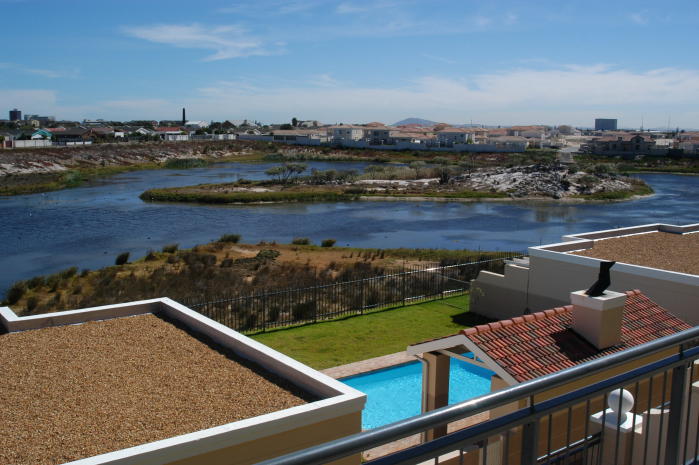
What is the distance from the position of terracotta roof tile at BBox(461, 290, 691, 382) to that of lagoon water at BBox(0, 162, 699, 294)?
24094 millimetres

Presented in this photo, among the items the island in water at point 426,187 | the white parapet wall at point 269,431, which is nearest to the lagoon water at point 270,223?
the island in water at point 426,187

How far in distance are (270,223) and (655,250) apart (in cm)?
3201

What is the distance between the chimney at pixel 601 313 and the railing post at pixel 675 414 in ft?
22.8

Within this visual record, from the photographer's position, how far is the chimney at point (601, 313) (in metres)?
9.95

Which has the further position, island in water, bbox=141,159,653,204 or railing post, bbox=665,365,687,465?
island in water, bbox=141,159,653,204

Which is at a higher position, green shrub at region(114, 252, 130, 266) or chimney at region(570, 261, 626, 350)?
chimney at region(570, 261, 626, 350)

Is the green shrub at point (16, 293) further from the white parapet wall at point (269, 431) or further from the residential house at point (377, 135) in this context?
the residential house at point (377, 135)

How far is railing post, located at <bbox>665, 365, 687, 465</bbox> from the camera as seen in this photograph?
3158mm

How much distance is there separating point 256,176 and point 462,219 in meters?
38.2

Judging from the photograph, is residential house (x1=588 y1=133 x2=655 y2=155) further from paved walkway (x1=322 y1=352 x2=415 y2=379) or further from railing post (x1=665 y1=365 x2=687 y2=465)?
railing post (x1=665 y1=365 x2=687 y2=465)

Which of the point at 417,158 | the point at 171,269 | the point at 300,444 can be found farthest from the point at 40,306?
the point at 417,158

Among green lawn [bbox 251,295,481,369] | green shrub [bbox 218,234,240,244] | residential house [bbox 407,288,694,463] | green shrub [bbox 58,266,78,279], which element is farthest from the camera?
green shrub [bbox 218,234,240,244]

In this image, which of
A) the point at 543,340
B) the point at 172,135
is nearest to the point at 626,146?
the point at 172,135

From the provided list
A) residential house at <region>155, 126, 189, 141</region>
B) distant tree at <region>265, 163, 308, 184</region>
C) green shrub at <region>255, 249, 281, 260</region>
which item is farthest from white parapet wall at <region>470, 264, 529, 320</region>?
residential house at <region>155, 126, 189, 141</region>
